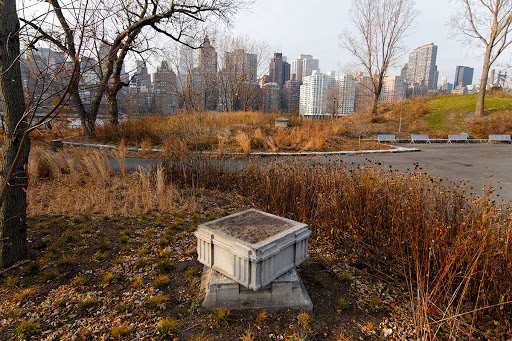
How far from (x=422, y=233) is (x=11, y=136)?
4310mm

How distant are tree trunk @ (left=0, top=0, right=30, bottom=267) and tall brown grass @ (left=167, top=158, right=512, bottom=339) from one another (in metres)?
3.22

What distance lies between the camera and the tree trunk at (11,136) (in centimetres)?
265

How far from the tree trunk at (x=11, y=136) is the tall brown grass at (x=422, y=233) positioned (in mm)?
3219

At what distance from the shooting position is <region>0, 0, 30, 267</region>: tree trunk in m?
2.65

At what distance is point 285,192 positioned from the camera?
458 cm

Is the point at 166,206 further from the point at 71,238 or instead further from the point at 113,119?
the point at 113,119

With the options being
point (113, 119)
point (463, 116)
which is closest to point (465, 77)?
point (463, 116)

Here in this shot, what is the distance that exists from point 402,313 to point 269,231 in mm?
1298

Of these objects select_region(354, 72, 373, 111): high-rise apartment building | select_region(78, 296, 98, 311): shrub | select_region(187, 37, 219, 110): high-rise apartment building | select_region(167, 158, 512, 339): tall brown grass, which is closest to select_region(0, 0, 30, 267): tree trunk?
select_region(78, 296, 98, 311): shrub

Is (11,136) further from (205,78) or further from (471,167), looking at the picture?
(205,78)

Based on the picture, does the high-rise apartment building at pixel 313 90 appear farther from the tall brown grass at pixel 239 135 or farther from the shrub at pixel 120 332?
the shrub at pixel 120 332

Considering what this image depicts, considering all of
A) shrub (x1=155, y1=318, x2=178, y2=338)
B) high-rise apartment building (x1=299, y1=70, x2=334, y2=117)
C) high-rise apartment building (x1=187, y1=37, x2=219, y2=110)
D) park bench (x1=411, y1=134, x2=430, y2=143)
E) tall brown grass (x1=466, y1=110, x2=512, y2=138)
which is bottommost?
shrub (x1=155, y1=318, x2=178, y2=338)

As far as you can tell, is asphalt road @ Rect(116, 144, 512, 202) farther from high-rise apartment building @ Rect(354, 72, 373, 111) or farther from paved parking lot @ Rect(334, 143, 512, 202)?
high-rise apartment building @ Rect(354, 72, 373, 111)

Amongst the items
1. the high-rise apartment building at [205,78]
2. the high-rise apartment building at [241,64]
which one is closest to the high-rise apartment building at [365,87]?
the high-rise apartment building at [241,64]
